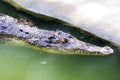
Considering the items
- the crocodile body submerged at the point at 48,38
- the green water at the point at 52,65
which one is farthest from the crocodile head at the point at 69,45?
the green water at the point at 52,65

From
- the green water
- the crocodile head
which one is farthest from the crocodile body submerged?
the green water

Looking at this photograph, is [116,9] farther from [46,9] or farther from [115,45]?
[46,9]

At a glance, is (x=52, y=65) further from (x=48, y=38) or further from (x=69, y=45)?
(x=48, y=38)

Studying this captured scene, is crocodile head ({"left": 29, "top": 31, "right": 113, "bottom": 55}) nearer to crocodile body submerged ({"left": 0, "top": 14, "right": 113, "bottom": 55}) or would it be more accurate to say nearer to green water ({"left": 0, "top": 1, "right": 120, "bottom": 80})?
crocodile body submerged ({"left": 0, "top": 14, "right": 113, "bottom": 55})

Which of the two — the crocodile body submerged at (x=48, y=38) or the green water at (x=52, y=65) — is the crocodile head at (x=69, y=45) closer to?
the crocodile body submerged at (x=48, y=38)

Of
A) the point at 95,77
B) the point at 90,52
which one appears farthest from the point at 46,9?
the point at 95,77
